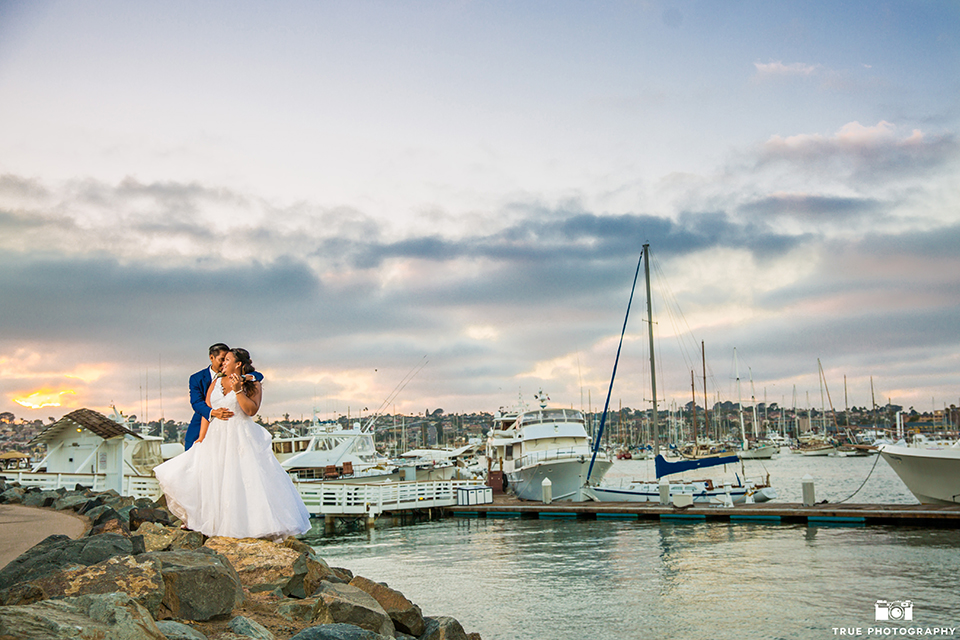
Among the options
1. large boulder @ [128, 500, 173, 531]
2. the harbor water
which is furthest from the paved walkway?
the harbor water

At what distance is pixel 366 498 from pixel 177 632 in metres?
25.5

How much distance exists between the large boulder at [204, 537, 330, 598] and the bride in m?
0.30

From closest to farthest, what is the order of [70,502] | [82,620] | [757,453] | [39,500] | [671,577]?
[82,620] < [70,502] < [39,500] < [671,577] < [757,453]

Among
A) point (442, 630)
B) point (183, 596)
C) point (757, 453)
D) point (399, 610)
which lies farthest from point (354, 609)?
point (757, 453)

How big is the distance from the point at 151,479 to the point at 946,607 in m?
24.7

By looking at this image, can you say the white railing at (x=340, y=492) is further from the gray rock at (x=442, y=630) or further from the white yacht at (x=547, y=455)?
the gray rock at (x=442, y=630)

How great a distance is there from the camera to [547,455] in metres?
35.7

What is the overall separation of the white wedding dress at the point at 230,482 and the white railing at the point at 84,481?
63.8ft

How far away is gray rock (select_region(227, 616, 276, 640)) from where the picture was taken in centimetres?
482

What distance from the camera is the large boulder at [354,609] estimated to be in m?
6.11

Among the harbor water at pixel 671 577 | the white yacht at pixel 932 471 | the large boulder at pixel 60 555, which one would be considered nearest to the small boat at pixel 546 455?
the harbor water at pixel 671 577

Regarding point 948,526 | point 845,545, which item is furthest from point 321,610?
point 948,526

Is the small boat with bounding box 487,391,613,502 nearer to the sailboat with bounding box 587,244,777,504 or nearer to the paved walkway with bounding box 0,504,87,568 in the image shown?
the sailboat with bounding box 587,244,777,504

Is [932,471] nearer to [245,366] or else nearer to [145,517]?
[145,517]
